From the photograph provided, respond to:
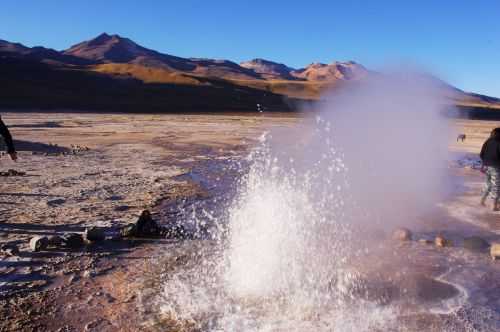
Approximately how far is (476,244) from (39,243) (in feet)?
16.0

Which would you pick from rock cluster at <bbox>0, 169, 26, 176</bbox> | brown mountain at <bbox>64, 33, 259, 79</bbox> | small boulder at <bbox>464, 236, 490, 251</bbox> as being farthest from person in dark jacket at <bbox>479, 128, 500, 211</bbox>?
brown mountain at <bbox>64, 33, 259, 79</bbox>

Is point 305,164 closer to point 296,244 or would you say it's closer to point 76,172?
point 76,172

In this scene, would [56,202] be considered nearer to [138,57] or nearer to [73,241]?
[73,241]

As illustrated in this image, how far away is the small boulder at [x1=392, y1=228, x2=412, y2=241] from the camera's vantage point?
19.3ft

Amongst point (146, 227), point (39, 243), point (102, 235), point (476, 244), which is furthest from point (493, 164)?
point (39, 243)

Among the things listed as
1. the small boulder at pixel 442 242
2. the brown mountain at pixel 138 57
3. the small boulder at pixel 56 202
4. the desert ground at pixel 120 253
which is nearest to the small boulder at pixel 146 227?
the desert ground at pixel 120 253

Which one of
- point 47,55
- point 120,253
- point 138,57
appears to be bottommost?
point 120,253

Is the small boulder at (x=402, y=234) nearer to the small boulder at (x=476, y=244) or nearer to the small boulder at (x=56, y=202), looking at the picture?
the small boulder at (x=476, y=244)

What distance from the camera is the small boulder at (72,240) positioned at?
208 inches

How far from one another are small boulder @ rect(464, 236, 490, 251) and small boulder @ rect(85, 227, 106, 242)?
4.24 metres

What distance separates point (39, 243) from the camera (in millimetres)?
5133

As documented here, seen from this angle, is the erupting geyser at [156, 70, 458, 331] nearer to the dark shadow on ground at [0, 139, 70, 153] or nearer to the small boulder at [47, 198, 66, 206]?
the small boulder at [47, 198, 66, 206]

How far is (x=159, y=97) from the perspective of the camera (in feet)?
193

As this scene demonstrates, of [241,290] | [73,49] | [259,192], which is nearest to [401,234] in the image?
[259,192]
